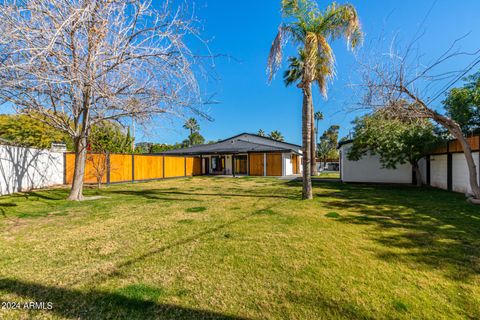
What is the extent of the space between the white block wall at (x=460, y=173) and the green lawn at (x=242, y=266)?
5.17m

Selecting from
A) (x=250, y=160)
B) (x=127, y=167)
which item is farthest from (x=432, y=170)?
(x=127, y=167)

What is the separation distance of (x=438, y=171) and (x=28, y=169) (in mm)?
20198

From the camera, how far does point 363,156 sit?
47.5 feet

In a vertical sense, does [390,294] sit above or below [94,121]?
below

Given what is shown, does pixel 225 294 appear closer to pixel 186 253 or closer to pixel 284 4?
pixel 186 253

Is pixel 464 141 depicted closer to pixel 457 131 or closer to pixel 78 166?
pixel 457 131

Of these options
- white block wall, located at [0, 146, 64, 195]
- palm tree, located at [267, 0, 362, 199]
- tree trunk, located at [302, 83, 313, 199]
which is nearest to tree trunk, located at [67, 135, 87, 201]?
white block wall, located at [0, 146, 64, 195]

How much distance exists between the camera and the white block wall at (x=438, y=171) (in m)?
10.8

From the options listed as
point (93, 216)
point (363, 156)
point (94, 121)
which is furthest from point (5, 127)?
point (363, 156)

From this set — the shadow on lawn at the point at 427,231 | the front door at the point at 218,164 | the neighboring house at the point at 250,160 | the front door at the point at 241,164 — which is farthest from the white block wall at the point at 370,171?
the front door at the point at 218,164

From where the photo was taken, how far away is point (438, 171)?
11.7m

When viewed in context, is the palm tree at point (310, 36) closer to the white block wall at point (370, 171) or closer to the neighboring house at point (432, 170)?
the neighboring house at point (432, 170)

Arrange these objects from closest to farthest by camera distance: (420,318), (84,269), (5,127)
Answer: (420,318) → (84,269) → (5,127)

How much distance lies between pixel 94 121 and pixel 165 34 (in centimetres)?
485
